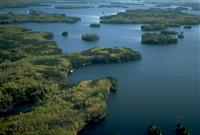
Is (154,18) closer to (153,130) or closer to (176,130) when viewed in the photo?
(176,130)

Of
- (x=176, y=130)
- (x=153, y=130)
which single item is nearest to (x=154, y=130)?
(x=153, y=130)

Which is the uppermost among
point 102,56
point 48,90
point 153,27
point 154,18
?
point 154,18

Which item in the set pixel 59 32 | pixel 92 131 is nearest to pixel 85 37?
pixel 59 32

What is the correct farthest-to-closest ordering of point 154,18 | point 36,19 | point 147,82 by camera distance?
point 154,18 → point 36,19 → point 147,82

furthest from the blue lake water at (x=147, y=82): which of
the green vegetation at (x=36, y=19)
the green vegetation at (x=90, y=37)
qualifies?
the green vegetation at (x=36, y=19)

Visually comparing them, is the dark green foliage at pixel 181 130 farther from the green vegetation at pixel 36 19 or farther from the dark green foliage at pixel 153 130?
the green vegetation at pixel 36 19

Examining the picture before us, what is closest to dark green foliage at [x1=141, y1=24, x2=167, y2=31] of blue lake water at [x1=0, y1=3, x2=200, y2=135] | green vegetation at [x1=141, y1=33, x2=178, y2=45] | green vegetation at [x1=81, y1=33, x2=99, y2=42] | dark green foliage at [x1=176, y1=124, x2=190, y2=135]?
blue lake water at [x1=0, y1=3, x2=200, y2=135]

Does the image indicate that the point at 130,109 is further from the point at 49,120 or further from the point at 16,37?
the point at 16,37

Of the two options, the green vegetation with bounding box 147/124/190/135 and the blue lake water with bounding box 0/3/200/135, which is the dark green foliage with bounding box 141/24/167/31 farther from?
the green vegetation with bounding box 147/124/190/135
